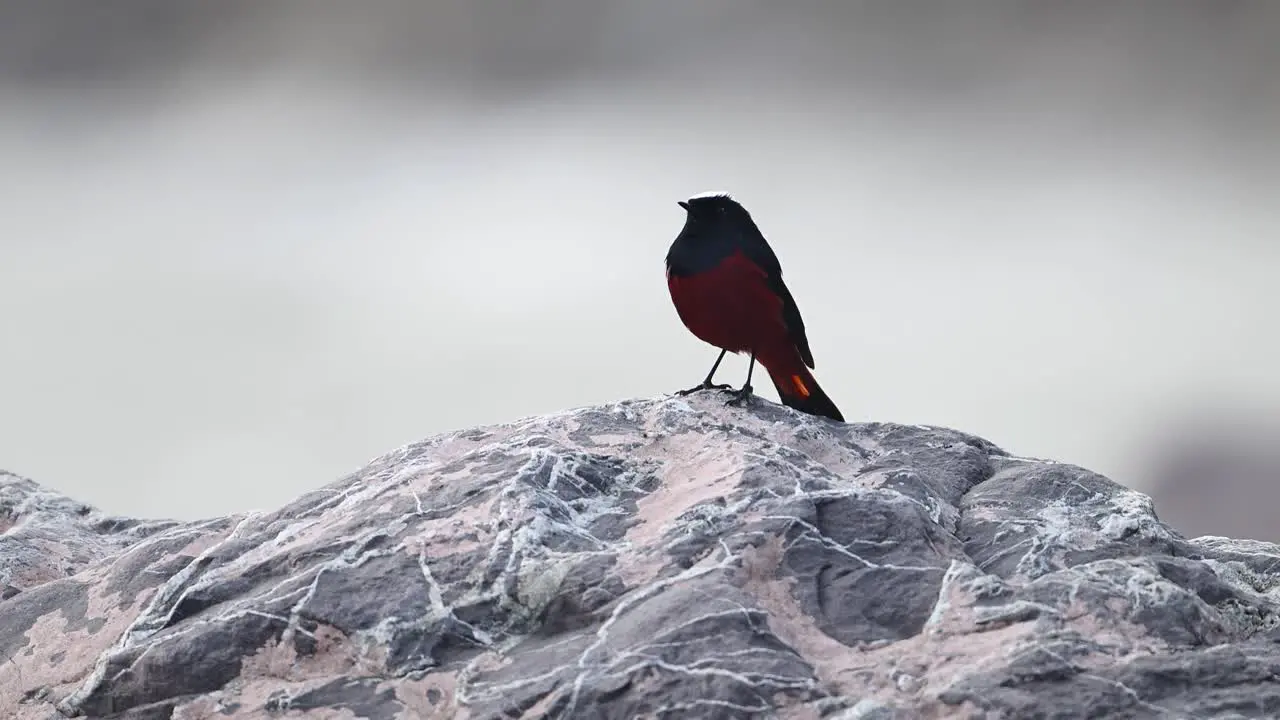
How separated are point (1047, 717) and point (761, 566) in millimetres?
1008

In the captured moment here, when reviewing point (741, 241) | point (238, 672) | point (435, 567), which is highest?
point (741, 241)

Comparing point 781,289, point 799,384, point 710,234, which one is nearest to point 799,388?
point 799,384

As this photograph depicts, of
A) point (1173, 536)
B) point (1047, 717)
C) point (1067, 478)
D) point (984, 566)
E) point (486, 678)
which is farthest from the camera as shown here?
point (1067, 478)

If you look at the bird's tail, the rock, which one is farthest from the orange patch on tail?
the rock

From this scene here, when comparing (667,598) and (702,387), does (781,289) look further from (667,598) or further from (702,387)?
(667,598)

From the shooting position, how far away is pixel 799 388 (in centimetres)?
618

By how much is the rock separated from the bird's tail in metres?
0.73

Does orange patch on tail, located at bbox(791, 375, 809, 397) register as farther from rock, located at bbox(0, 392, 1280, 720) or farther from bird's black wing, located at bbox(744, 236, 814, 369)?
rock, located at bbox(0, 392, 1280, 720)

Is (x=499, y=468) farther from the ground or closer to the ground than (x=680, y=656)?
farther from the ground

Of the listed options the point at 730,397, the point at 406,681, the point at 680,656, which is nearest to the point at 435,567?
the point at 406,681

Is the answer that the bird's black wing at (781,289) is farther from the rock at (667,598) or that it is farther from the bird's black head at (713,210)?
the rock at (667,598)

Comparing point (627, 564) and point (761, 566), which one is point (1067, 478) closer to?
point (761, 566)

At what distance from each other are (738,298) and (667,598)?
7.88 feet

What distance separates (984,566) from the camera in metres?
4.24
